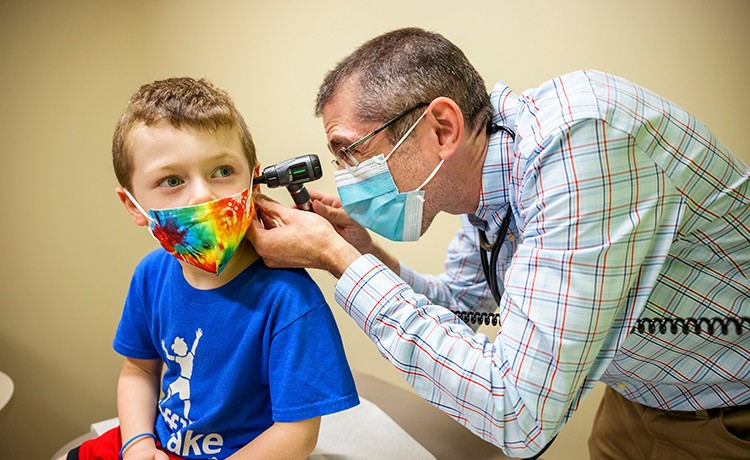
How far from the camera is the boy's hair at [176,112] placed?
4.10ft

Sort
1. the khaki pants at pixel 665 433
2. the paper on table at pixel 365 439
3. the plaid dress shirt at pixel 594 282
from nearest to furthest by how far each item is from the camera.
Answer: the plaid dress shirt at pixel 594 282 → the khaki pants at pixel 665 433 → the paper on table at pixel 365 439

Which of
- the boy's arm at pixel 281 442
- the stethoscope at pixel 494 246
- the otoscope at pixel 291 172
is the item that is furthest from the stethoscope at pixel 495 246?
the boy's arm at pixel 281 442

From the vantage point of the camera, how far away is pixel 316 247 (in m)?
1.32

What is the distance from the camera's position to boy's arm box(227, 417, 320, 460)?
122 cm

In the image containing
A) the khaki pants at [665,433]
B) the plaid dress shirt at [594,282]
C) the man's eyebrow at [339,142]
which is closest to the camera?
the plaid dress shirt at [594,282]

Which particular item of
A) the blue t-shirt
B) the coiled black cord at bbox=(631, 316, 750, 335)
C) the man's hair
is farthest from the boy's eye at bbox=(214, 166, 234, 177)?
the coiled black cord at bbox=(631, 316, 750, 335)

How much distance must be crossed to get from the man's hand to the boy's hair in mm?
151

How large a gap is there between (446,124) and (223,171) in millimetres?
523

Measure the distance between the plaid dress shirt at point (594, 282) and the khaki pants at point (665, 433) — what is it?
0.05 meters

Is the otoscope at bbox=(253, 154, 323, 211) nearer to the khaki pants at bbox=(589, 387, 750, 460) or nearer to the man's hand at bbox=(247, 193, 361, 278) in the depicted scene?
the man's hand at bbox=(247, 193, 361, 278)

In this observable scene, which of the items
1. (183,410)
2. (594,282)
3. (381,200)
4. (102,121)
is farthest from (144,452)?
(102,121)

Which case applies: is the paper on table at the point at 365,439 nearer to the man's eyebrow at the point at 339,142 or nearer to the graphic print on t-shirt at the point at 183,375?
the graphic print on t-shirt at the point at 183,375

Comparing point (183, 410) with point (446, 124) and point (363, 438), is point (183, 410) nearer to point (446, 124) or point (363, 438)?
point (363, 438)

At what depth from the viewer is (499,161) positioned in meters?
1.41
